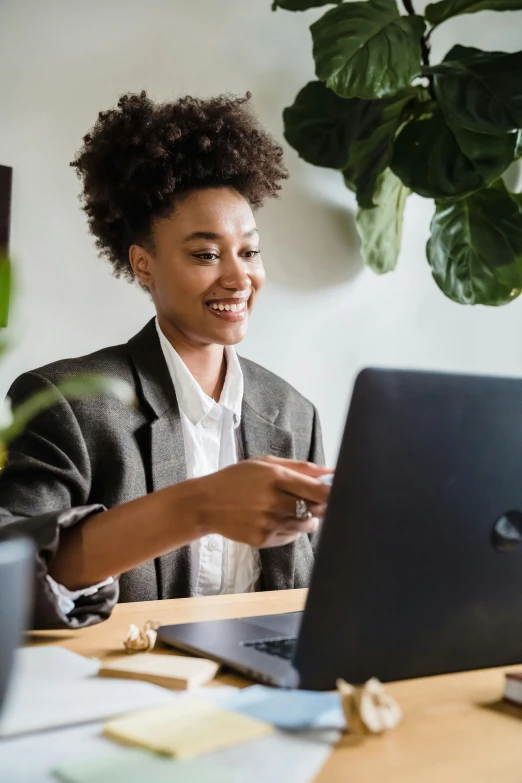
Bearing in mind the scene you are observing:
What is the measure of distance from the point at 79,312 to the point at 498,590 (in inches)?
65.6

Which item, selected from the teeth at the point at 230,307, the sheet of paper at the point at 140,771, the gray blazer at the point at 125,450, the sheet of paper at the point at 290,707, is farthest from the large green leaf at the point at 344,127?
the sheet of paper at the point at 140,771

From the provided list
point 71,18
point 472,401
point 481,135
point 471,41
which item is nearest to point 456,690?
point 472,401

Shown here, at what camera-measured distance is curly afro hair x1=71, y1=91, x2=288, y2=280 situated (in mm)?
1680

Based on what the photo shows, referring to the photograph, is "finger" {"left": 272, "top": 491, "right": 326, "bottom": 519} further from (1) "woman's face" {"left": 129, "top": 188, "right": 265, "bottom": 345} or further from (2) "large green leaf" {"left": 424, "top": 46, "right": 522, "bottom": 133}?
(2) "large green leaf" {"left": 424, "top": 46, "right": 522, "bottom": 133}

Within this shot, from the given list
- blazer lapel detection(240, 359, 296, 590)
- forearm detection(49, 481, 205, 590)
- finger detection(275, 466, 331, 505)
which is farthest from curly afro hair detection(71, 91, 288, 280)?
finger detection(275, 466, 331, 505)

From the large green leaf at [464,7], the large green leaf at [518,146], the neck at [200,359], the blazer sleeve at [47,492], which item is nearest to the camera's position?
the blazer sleeve at [47,492]

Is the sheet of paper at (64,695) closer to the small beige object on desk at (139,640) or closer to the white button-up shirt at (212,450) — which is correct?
the small beige object on desk at (139,640)

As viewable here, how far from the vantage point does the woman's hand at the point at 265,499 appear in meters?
0.81

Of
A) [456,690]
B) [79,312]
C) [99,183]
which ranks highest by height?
[99,183]

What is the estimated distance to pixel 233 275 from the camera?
166cm

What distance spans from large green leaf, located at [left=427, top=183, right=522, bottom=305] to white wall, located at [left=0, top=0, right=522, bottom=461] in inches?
15.8

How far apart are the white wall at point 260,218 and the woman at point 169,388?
253 mm

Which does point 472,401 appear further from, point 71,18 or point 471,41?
point 471,41

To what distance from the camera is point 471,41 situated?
2.91 m
